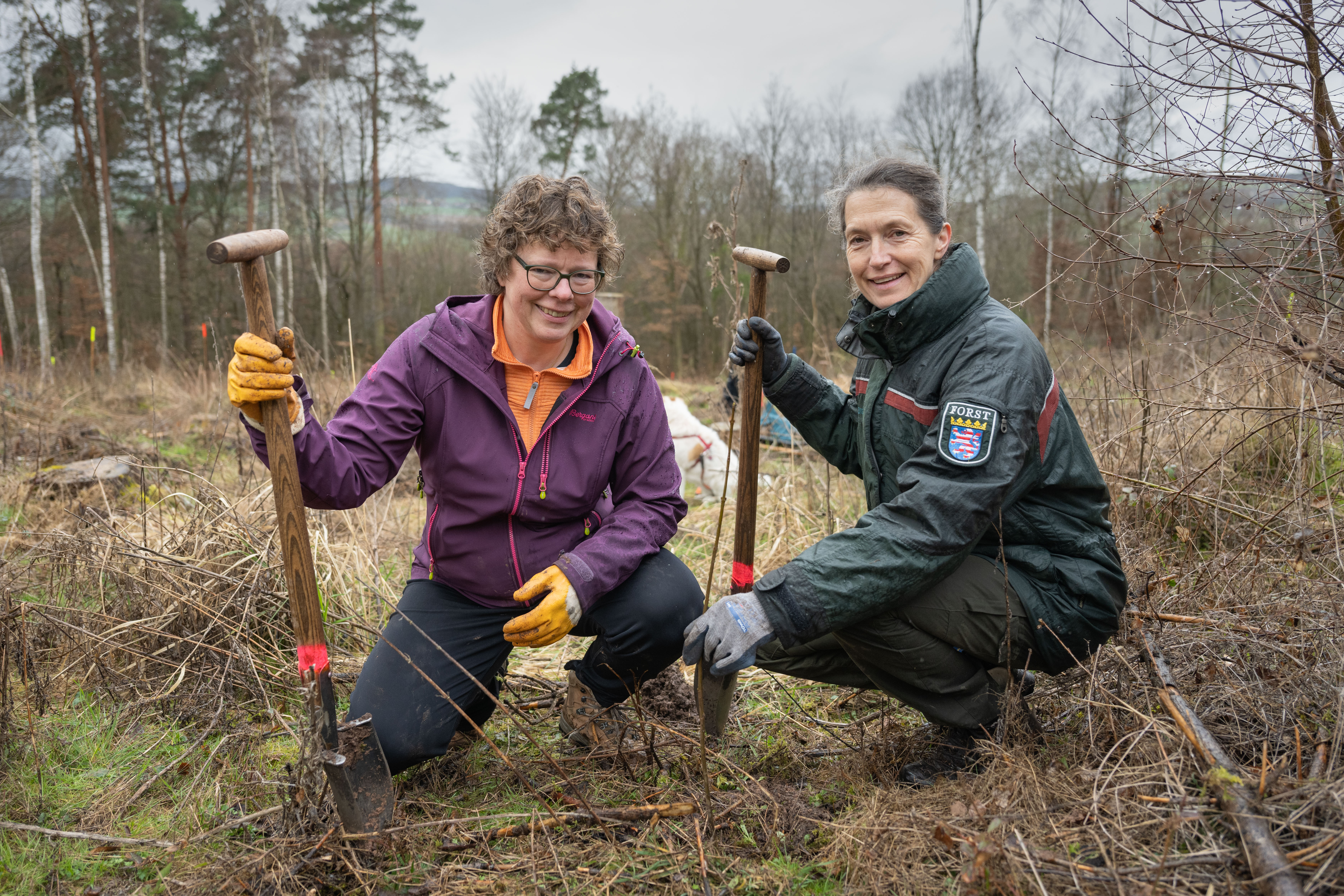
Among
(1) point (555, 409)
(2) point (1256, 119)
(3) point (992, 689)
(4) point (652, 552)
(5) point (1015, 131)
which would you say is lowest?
(3) point (992, 689)

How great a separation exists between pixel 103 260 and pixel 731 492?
16.1m

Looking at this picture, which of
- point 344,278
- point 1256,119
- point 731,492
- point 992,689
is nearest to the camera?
point 1256,119

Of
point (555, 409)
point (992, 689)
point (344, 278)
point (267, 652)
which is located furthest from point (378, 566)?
point (344, 278)

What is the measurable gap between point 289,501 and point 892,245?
1.80m

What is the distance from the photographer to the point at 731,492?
5684 mm

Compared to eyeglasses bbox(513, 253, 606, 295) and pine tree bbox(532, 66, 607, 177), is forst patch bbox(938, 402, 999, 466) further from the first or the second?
pine tree bbox(532, 66, 607, 177)

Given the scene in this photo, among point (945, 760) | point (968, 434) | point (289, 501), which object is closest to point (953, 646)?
point (945, 760)

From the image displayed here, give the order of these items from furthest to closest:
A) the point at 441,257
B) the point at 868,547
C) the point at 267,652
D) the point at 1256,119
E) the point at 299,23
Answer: the point at 441,257, the point at 299,23, the point at 267,652, the point at 1256,119, the point at 868,547

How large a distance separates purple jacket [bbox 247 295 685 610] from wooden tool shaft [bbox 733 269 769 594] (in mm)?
220

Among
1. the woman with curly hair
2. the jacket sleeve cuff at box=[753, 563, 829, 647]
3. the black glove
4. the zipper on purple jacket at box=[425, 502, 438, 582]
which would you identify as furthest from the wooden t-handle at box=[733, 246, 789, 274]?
the zipper on purple jacket at box=[425, 502, 438, 582]

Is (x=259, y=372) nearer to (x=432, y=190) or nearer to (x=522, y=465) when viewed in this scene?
(x=522, y=465)

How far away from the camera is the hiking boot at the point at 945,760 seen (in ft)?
7.38

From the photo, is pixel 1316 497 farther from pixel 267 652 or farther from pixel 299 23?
pixel 299 23

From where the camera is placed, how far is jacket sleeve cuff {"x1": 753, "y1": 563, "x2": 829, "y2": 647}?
1983 millimetres
